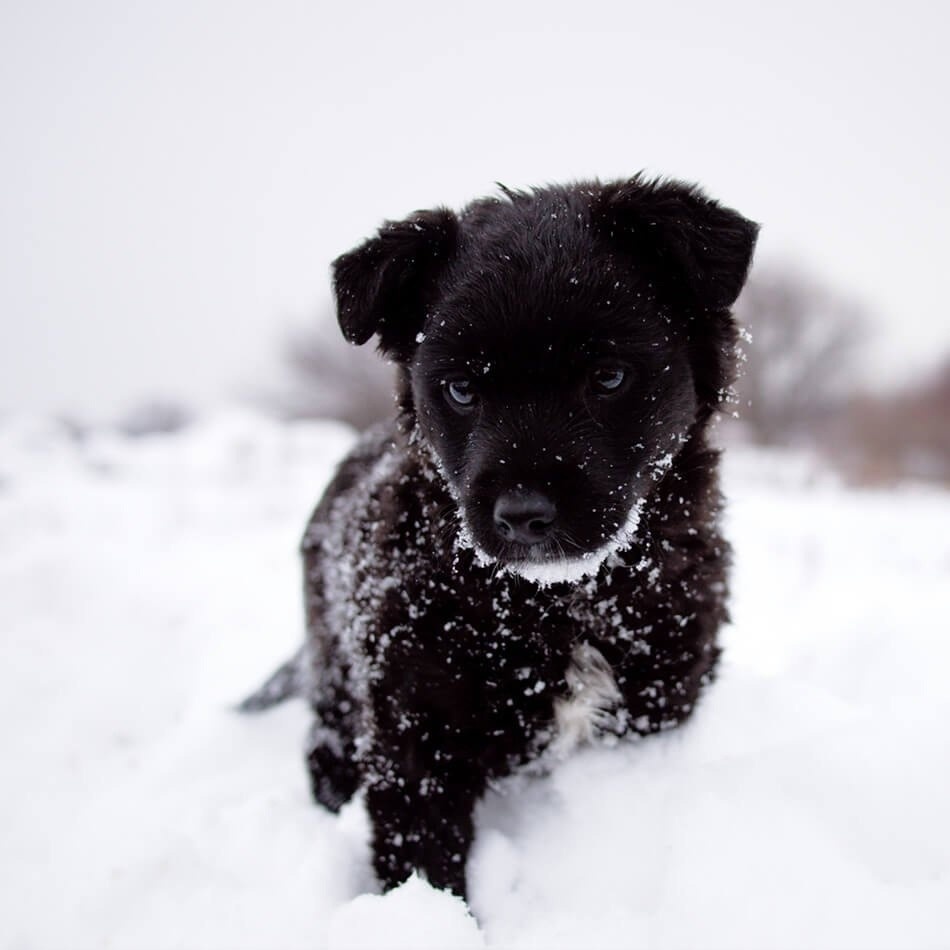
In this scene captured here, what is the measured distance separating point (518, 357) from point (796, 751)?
1787 millimetres

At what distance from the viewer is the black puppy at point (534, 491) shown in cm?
217

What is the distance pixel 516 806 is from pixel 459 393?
1622mm

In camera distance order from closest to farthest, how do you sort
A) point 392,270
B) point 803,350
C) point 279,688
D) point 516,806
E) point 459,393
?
1. point 459,393
2. point 392,270
3. point 516,806
4. point 279,688
5. point 803,350

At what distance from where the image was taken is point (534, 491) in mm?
2062

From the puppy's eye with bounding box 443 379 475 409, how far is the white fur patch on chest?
93 centimetres

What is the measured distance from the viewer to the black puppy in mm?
2168

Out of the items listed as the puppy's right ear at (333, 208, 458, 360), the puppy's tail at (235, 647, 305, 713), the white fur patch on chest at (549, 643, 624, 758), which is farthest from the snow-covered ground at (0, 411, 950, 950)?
the puppy's right ear at (333, 208, 458, 360)

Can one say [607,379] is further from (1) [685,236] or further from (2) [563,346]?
(1) [685,236]

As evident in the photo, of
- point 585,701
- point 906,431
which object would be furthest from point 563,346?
point 906,431

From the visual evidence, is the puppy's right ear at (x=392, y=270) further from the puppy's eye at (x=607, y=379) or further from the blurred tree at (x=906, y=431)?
the blurred tree at (x=906, y=431)

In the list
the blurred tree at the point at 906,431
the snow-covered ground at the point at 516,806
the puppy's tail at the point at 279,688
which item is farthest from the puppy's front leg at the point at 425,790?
the blurred tree at the point at 906,431

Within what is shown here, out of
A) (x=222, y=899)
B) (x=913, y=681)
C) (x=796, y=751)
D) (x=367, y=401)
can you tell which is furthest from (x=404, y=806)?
(x=367, y=401)

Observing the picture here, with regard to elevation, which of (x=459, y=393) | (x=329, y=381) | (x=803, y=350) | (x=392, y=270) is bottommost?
(x=329, y=381)

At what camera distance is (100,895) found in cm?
254
